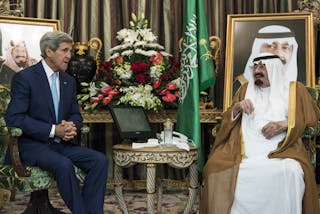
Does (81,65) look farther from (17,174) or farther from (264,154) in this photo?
(264,154)

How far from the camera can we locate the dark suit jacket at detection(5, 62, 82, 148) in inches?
141

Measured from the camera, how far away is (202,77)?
4.77 m

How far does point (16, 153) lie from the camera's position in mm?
3496

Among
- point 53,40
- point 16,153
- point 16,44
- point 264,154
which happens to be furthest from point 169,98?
point 16,153

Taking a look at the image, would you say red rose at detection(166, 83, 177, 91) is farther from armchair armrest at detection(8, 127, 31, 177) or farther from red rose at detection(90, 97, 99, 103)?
armchair armrest at detection(8, 127, 31, 177)

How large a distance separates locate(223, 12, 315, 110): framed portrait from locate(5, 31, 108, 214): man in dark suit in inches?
66.6

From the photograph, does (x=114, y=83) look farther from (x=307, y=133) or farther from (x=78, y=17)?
(x=307, y=133)

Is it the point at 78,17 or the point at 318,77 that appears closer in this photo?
the point at 318,77

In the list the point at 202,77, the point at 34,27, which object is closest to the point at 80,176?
the point at 202,77

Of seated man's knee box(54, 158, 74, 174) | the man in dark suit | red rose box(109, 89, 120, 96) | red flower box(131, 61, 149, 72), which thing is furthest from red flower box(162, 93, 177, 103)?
seated man's knee box(54, 158, 74, 174)

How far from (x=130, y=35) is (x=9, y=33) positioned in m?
1.19

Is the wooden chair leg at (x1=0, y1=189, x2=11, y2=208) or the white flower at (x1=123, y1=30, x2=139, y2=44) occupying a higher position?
the white flower at (x1=123, y1=30, x2=139, y2=44)

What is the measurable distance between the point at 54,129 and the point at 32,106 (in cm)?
24

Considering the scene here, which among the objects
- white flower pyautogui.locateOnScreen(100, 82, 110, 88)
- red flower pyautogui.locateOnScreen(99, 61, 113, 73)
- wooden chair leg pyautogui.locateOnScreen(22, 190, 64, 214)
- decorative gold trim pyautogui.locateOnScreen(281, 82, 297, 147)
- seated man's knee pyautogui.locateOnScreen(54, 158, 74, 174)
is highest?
red flower pyautogui.locateOnScreen(99, 61, 113, 73)
